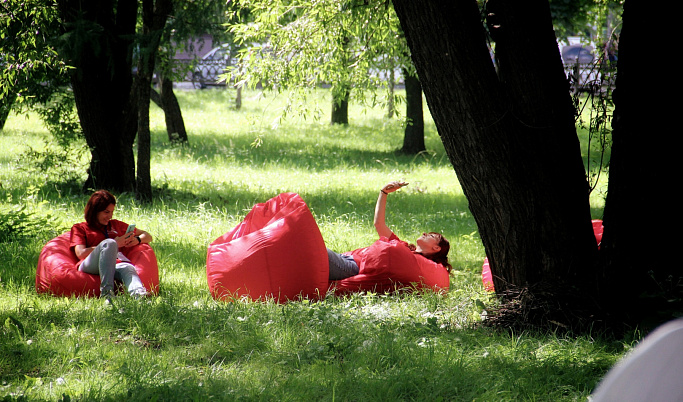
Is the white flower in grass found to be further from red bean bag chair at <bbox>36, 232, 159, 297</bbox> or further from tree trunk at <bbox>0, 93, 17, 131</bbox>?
tree trunk at <bbox>0, 93, 17, 131</bbox>

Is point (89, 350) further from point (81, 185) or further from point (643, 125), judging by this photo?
point (81, 185)

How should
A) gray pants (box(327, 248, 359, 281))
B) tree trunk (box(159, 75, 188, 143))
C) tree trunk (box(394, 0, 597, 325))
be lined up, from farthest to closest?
tree trunk (box(159, 75, 188, 143))
gray pants (box(327, 248, 359, 281))
tree trunk (box(394, 0, 597, 325))

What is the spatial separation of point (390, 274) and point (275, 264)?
1.06 m

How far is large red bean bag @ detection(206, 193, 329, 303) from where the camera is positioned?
17.7ft

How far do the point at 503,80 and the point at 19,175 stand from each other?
32.1 feet

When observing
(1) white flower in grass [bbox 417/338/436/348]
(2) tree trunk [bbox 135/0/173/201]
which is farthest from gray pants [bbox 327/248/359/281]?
(2) tree trunk [bbox 135/0/173/201]

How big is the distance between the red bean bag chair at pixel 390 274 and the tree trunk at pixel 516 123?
146 centimetres

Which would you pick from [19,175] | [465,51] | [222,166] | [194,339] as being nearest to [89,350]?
[194,339]

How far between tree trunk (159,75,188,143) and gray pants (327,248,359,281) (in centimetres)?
1172

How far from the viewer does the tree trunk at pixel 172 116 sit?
1674 centimetres

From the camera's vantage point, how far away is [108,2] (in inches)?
381

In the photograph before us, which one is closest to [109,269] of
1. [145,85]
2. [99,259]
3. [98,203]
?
[99,259]

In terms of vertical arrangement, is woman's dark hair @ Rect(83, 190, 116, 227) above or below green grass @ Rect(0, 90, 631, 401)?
above

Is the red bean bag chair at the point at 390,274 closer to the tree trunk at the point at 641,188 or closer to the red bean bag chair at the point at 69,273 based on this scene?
the red bean bag chair at the point at 69,273
